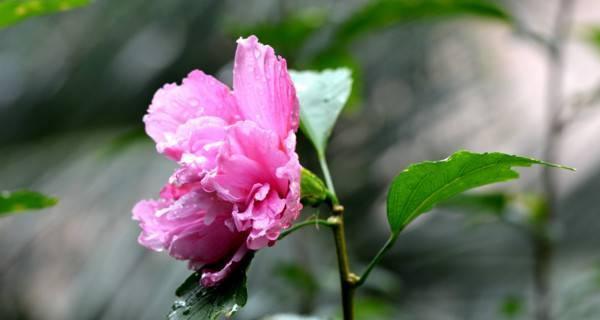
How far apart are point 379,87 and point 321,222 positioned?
2.07 meters

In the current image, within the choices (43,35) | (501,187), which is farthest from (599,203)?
(43,35)

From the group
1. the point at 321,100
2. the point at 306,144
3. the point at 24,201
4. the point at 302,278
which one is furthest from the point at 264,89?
the point at 306,144

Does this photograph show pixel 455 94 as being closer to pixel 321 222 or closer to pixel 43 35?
pixel 43 35

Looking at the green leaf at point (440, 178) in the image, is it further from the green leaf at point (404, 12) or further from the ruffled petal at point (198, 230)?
the green leaf at point (404, 12)

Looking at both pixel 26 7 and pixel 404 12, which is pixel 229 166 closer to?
pixel 26 7

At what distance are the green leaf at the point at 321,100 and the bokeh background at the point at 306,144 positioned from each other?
2.90 ft

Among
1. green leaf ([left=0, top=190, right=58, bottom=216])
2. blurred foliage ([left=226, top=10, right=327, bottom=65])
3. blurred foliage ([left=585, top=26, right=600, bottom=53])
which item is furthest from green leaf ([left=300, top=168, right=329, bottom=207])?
blurred foliage ([left=585, top=26, right=600, bottom=53])

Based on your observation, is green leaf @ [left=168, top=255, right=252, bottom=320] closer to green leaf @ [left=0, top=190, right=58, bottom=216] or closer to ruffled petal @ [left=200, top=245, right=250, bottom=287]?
ruffled petal @ [left=200, top=245, right=250, bottom=287]

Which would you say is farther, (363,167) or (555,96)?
(363,167)

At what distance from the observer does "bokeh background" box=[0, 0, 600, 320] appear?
1957 mm

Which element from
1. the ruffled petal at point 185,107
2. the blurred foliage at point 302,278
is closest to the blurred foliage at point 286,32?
the blurred foliage at point 302,278

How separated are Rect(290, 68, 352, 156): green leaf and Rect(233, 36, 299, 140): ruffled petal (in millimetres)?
131

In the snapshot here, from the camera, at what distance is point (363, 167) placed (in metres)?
2.34

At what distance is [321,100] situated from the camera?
588mm
